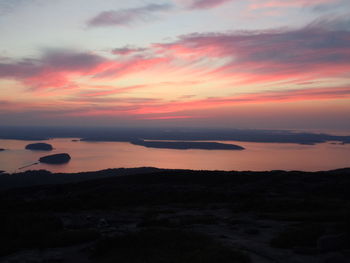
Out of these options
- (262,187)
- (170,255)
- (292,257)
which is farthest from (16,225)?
(262,187)

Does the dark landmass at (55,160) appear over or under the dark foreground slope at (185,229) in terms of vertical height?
under

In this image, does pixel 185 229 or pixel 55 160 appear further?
pixel 55 160

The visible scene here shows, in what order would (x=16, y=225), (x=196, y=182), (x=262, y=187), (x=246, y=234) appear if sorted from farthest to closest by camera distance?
1. (x=196, y=182)
2. (x=262, y=187)
3. (x=16, y=225)
4. (x=246, y=234)

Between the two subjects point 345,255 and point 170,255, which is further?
point 170,255

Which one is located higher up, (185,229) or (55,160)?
(185,229)

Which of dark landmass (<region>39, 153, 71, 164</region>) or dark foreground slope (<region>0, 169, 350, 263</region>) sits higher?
dark foreground slope (<region>0, 169, 350, 263</region>)

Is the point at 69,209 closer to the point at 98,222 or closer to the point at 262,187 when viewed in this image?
the point at 98,222

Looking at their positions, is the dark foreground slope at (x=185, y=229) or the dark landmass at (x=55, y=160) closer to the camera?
the dark foreground slope at (x=185, y=229)

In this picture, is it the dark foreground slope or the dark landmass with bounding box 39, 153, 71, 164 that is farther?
the dark landmass with bounding box 39, 153, 71, 164
